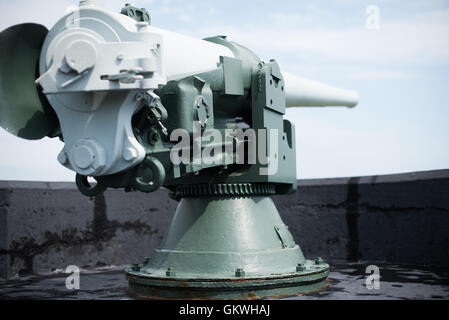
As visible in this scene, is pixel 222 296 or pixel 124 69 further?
pixel 222 296

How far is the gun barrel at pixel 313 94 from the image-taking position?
6.22 metres

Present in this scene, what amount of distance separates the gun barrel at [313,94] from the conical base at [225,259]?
136 cm

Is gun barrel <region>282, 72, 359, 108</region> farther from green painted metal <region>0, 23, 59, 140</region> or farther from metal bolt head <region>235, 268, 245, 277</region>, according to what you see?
green painted metal <region>0, 23, 59, 140</region>

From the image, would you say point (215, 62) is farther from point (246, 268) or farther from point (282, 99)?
point (246, 268)

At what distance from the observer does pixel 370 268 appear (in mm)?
6598

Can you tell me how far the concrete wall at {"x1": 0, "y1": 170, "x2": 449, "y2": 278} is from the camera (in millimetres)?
6465

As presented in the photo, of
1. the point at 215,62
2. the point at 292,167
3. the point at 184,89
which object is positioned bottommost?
the point at 292,167

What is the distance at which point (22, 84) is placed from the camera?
14.1 ft

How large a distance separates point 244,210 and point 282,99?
39.4 inches

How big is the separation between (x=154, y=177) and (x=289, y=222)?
149 inches

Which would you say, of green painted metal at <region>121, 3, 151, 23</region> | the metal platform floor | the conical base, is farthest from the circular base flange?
green painted metal at <region>121, 3, 151, 23</region>

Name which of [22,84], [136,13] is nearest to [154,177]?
[22,84]

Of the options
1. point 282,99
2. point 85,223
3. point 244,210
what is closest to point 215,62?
point 282,99

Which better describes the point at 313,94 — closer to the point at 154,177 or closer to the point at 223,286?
the point at 223,286
